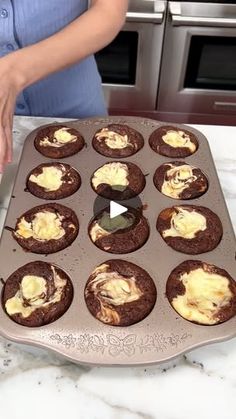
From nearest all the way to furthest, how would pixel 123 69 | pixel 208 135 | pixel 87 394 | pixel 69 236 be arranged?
pixel 87 394, pixel 69 236, pixel 208 135, pixel 123 69

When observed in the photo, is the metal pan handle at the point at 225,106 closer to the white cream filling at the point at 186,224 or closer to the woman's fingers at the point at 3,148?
the white cream filling at the point at 186,224

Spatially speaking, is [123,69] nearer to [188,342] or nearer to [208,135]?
[208,135]

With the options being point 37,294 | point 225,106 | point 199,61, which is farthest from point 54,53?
point 225,106

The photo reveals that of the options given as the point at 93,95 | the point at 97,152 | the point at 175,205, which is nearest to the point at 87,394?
the point at 175,205

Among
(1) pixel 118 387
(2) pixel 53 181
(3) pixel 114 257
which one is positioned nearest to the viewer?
(1) pixel 118 387

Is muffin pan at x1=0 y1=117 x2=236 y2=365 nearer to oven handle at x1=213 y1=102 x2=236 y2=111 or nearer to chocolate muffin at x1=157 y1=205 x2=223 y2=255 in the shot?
chocolate muffin at x1=157 y1=205 x2=223 y2=255

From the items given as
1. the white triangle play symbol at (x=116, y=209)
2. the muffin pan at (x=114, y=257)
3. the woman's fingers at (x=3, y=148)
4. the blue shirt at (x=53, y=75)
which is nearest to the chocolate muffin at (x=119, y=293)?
the muffin pan at (x=114, y=257)

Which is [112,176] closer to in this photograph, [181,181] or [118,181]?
[118,181]
